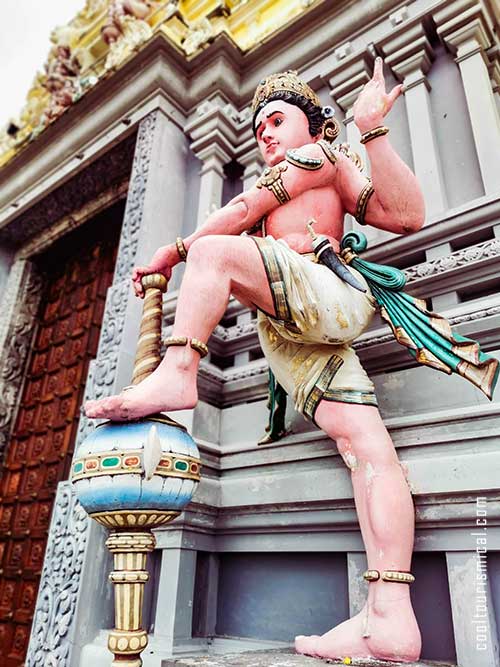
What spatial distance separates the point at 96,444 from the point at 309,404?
0.71m

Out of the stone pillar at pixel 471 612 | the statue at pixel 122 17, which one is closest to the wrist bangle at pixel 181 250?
the stone pillar at pixel 471 612

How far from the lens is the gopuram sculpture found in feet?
4.64

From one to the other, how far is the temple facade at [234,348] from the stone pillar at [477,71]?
0.04 feet

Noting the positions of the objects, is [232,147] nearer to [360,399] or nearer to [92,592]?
[360,399]

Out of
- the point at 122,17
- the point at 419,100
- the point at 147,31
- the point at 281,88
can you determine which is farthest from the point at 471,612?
the point at 122,17

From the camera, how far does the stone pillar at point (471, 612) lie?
4.69 ft

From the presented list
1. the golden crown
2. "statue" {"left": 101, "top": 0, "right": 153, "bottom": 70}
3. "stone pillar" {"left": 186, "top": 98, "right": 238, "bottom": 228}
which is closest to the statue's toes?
the golden crown

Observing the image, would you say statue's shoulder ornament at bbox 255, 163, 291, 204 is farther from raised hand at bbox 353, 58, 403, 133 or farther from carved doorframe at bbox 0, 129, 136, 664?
carved doorframe at bbox 0, 129, 136, 664

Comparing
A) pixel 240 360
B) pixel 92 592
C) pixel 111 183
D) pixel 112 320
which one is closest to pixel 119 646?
pixel 92 592

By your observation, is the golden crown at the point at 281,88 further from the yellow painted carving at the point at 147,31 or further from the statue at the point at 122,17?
the statue at the point at 122,17

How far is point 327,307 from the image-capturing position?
5.28 ft

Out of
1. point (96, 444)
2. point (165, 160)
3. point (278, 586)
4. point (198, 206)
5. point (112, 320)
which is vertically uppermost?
point (165, 160)

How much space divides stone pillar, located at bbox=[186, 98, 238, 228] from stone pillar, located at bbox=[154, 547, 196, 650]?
2028mm

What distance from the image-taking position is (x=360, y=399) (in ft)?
5.49
